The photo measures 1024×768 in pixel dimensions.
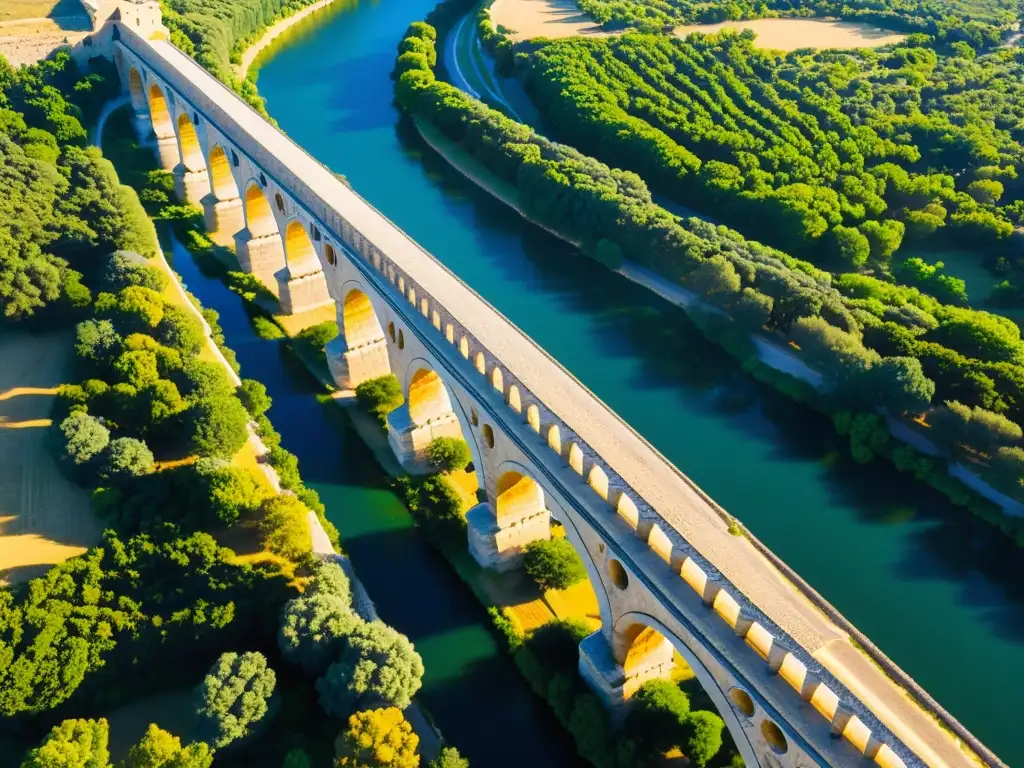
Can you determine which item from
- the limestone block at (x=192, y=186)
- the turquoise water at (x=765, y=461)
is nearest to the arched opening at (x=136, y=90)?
the limestone block at (x=192, y=186)

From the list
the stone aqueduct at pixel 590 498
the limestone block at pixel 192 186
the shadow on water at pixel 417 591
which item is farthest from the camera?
the limestone block at pixel 192 186

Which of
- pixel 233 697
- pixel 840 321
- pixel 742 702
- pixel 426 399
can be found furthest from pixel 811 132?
pixel 233 697

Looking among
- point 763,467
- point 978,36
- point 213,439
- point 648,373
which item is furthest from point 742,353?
point 978,36

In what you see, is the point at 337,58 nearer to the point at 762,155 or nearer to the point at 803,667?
the point at 762,155

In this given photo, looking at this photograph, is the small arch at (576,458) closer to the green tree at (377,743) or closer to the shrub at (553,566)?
the shrub at (553,566)

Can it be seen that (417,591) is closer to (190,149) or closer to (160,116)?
(190,149)

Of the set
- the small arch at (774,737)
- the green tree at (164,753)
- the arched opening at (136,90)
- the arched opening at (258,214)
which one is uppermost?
the arched opening at (136,90)

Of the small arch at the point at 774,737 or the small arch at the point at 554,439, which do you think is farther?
the small arch at the point at 554,439
